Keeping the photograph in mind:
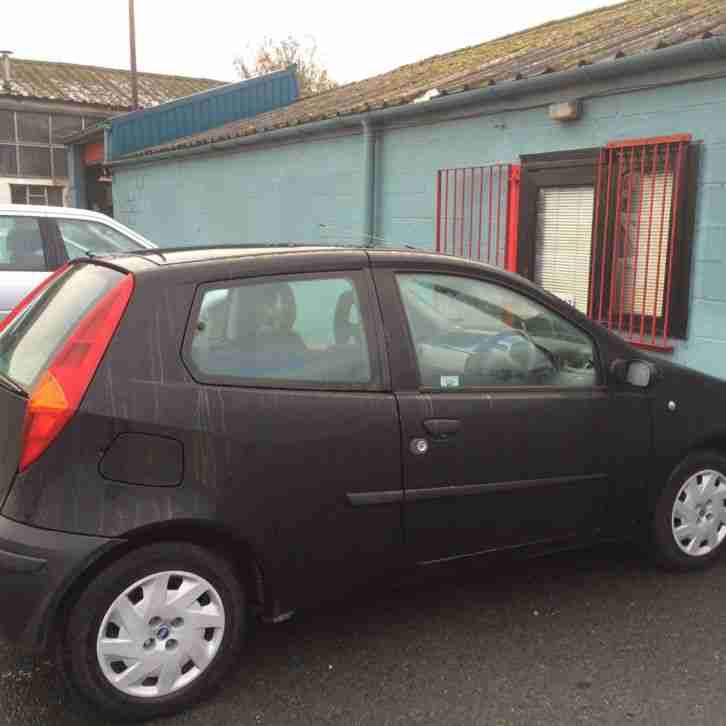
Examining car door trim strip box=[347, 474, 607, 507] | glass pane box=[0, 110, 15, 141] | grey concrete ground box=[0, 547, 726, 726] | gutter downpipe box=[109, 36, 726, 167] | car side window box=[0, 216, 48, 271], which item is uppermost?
glass pane box=[0, 110, 15, 141]

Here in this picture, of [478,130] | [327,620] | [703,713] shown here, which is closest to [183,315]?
[327,620]

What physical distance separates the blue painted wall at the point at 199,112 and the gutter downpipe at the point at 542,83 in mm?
7665

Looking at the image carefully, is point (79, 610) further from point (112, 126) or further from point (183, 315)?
point (112, 126)

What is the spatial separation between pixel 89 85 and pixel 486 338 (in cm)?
2854

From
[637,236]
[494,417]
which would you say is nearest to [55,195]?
[637,236]

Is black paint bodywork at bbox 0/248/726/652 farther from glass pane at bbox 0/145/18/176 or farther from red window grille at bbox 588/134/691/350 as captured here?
glass pane at bbox 0/145/18/176

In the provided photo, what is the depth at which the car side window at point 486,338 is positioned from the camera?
3.20 metres

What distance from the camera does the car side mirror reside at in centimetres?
350

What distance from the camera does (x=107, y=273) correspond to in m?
2.95

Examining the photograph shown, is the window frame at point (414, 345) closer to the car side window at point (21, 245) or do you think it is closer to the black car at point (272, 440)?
the black car at point (272, 440)

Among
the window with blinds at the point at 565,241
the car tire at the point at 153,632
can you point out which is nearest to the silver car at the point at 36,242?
the window with blinds at the point at 565,241

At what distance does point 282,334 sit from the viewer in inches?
116

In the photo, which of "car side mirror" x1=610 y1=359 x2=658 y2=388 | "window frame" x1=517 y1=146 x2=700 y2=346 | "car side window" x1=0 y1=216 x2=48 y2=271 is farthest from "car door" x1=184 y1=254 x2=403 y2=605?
"car side window" x1=0 y1=216 x2=48 y2=271

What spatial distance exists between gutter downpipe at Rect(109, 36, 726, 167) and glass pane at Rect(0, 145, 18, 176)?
19.4 m
